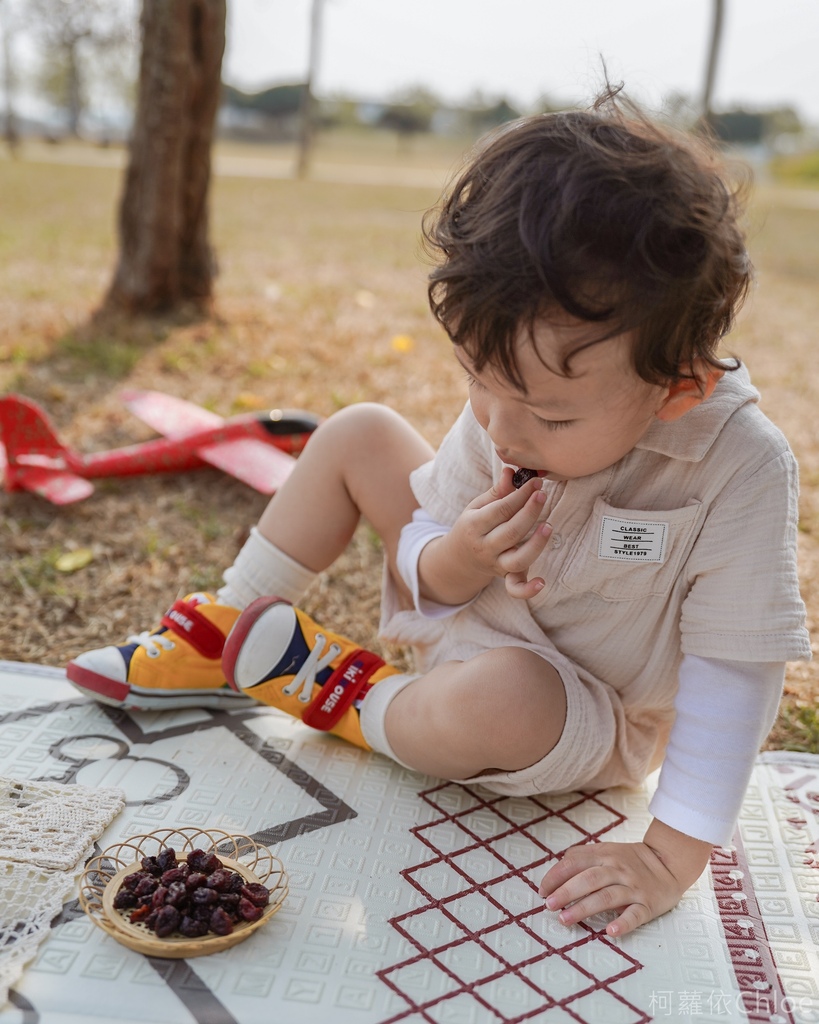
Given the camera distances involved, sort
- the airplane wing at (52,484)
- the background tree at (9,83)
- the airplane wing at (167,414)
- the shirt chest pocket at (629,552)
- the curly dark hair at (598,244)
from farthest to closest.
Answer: the background tree at (9,83), the airplane wing at (167,414), the airplane wing at (52,484), the shirt chest pocket at (629,552), the curly dark hair at (598,244)

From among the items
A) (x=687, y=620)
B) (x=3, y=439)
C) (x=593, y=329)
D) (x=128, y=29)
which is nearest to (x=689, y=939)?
(x=687, y=620)

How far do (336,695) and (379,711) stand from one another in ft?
0.25

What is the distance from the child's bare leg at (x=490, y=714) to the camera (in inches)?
46.9

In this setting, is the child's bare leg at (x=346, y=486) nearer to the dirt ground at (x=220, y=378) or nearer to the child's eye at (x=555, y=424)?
the dirt ground at (x=220, y=378)

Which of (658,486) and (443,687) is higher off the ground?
(658,486)

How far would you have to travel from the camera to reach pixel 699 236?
3.18 feet

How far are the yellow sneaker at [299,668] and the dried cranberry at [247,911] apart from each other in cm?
36

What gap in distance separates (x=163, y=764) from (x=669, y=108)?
3.35 feet

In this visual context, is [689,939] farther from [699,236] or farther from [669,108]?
[669,108]

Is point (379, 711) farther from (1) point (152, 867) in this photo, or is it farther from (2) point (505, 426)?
(2) point (505, 426)

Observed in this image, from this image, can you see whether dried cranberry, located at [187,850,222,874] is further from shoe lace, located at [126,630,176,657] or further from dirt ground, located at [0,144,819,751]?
dirt ground, located at [0,144,819,751]

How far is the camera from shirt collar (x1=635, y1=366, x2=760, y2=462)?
1.13 metres

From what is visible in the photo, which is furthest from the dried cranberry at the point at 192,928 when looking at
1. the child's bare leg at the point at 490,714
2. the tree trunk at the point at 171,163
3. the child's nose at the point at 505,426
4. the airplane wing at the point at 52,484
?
the tree trunk at the point at 171,163

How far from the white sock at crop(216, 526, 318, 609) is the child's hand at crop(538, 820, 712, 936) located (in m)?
0.57
